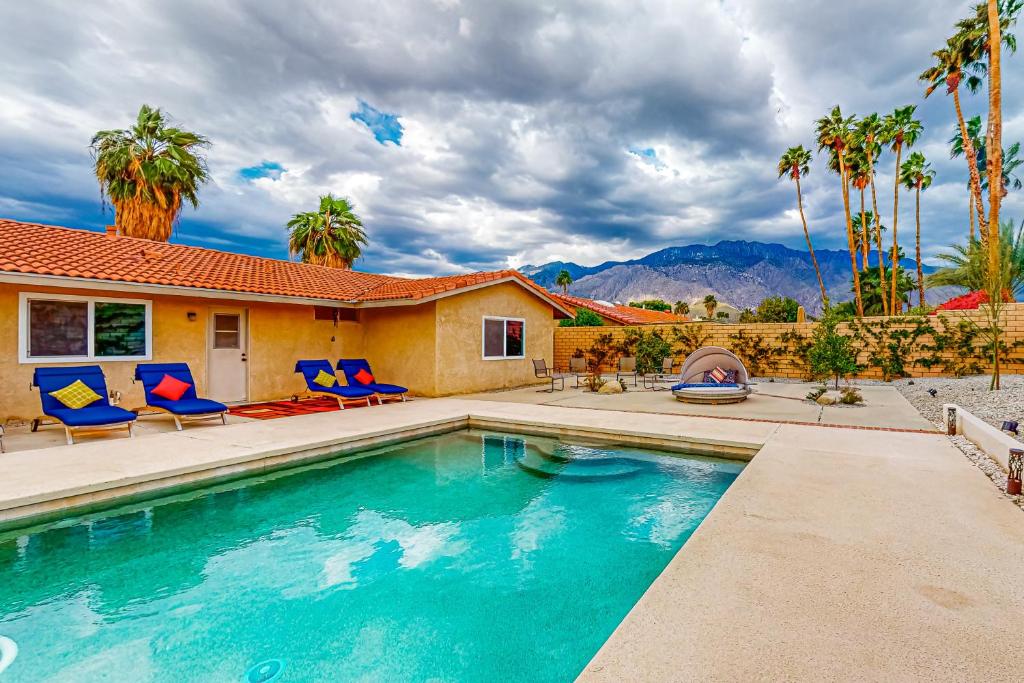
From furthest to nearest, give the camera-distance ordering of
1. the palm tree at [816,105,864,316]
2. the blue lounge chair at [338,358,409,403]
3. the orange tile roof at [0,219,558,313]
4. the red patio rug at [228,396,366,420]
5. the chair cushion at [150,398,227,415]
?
1. the palm tree at [816,105,864,316]
2. the blue lounge chair at [338,358,409,403]
3. the red patio rug at [228,396,366,420]
4. the orange tile roof at [0,219,558,313]
5. the chair cushion at [150,398,227,415]

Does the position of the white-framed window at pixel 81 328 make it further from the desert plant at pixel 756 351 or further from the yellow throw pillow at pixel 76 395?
the desert plant at pixel 756 351

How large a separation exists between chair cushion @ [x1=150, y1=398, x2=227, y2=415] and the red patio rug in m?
0.97

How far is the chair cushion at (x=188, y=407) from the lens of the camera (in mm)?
8413

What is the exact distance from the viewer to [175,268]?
430 inches

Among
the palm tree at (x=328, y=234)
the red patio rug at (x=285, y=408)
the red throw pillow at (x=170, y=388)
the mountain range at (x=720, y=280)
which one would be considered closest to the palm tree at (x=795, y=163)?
the palm tree at (x=328, y=234)

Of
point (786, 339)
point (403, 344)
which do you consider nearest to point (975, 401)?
point (786, 339)

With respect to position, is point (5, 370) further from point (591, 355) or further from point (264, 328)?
point (591, 355)

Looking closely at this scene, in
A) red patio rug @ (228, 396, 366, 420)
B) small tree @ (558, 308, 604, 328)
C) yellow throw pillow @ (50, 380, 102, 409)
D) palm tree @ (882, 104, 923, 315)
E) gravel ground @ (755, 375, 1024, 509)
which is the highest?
palm tree @ (882, 104, 923, 315)

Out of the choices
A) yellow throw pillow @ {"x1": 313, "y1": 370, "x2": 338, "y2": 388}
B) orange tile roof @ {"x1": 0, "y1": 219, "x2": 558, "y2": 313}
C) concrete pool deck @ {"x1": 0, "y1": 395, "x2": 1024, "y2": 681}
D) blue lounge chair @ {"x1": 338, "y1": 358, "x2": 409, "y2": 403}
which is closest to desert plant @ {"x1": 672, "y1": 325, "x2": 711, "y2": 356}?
orange tile roof @ {"x1": 0, "y1": 219, "x2": 558, "y2": 313}

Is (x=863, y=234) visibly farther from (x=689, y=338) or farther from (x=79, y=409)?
(x=79, y=409)

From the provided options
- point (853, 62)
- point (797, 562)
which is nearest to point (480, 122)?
point (853, 62)

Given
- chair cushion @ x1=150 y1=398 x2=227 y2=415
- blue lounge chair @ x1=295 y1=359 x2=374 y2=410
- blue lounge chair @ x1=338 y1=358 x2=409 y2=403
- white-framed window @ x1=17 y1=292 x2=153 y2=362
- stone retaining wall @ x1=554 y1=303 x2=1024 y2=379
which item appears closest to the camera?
chair cushion @ x1=150 y1=398 x2=227 y2=415

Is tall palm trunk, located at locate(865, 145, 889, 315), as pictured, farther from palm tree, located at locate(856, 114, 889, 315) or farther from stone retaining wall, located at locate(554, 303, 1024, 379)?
stone retaining wall, located at locate(554, 303, 1024, 379)

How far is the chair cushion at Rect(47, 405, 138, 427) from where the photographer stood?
7.29 m
